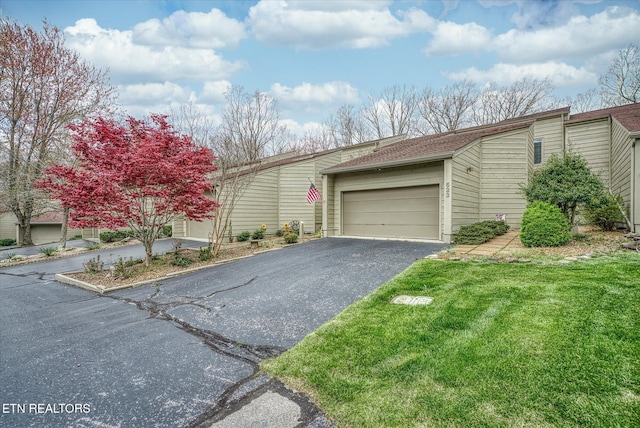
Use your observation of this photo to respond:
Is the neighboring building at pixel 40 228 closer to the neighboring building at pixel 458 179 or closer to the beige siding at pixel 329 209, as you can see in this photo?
the neighboring building at pixel 458 179

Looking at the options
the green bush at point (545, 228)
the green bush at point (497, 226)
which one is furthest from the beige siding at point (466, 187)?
the green bush at point (545, 228)

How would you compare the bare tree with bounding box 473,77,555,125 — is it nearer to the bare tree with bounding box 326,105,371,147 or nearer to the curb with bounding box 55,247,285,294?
the bare tree with bounding box 326,105,371,147

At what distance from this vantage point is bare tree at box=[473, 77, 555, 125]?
21.6 metres

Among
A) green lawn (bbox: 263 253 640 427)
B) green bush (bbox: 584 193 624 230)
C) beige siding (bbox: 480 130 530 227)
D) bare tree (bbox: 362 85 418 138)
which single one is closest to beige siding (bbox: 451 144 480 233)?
beige siding (bbox: 480 130 530 227)

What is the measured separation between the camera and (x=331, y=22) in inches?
499

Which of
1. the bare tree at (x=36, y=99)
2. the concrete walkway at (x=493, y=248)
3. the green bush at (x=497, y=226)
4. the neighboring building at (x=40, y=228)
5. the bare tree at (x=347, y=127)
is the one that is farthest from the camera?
the bare tree at (x=347, y=127)

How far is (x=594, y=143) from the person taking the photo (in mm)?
11516

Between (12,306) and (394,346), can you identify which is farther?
(12,306)

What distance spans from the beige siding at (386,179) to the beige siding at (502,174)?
89.6 inches

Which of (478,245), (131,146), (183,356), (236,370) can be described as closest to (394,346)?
(236,370)

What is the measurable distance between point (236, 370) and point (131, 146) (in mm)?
6927

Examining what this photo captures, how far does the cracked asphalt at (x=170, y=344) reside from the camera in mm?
2258

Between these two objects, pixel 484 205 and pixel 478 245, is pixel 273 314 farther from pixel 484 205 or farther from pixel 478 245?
pixel 484 205

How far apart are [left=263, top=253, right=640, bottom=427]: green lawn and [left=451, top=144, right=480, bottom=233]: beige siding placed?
195 inches
